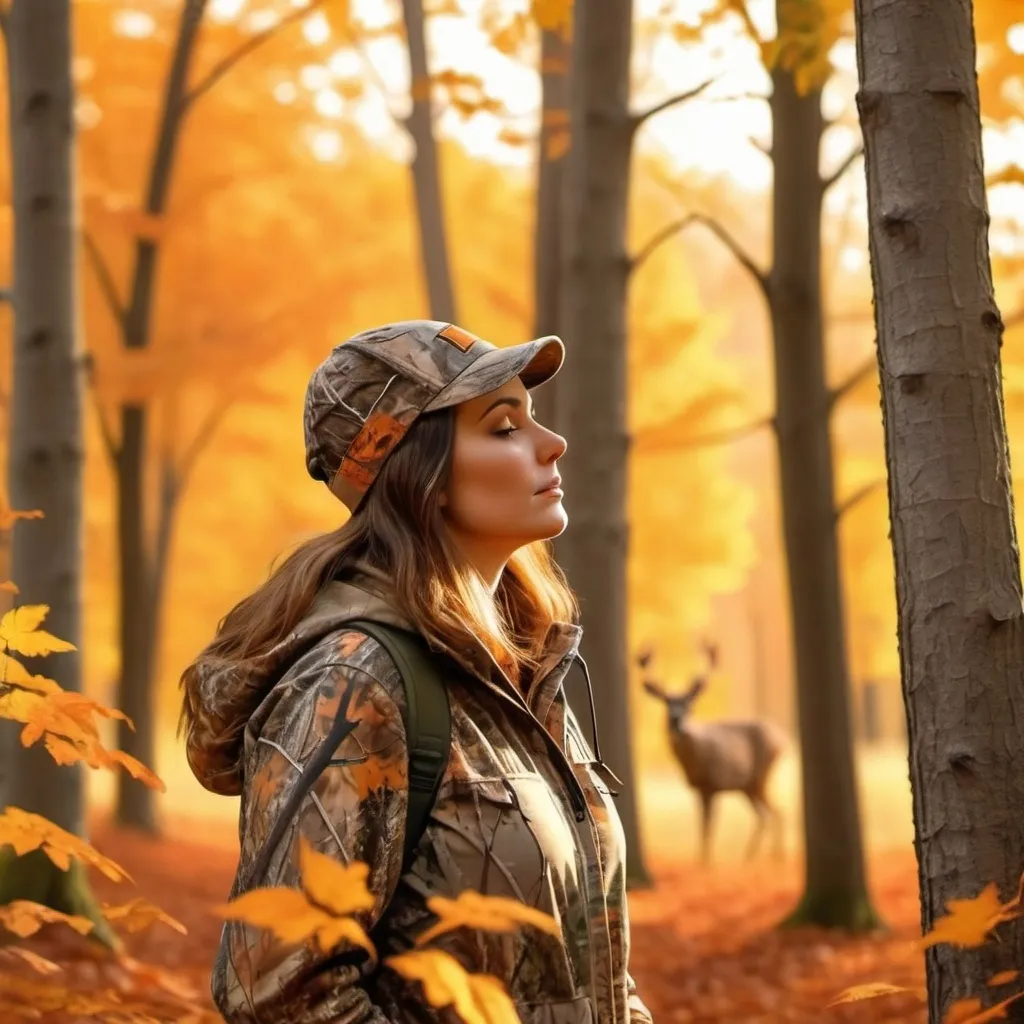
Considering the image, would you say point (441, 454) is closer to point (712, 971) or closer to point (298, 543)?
point (298, 543)

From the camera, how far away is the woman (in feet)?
6.27

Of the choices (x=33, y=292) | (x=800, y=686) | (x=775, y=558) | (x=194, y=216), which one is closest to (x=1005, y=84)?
(x=800, y=686)

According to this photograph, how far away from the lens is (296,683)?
2010 millimetres

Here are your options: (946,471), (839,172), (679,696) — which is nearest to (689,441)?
(679,696)

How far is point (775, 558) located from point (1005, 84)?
2184cm

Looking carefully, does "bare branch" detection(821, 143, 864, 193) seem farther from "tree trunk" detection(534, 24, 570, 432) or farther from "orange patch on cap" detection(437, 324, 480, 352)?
"orange patch on cap" detection(437, 324, 480, 352)

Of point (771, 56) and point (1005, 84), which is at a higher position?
point (1005, 84)

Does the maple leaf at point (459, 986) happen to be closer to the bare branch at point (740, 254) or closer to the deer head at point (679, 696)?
the bare branch at point (740, 254)

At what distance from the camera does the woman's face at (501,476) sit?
2346 mm

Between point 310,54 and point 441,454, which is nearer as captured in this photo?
point 441,454

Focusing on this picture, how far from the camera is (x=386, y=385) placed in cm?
232

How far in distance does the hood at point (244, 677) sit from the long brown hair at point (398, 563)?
0.03 metres

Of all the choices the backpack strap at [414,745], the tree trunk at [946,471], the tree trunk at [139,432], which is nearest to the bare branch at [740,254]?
the tree trunk at [139,432]

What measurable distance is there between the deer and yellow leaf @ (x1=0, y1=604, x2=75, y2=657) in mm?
8137
